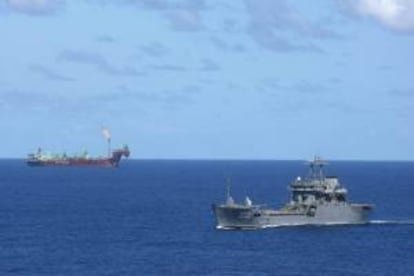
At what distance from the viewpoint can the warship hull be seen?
471 feet

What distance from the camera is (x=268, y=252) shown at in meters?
121

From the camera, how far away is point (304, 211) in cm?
14625

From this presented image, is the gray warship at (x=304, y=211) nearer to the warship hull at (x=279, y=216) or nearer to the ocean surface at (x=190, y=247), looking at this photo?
the warship hull at (x=279, y=216)

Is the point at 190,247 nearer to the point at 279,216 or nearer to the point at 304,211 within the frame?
the point at 279,216

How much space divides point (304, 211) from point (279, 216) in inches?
150

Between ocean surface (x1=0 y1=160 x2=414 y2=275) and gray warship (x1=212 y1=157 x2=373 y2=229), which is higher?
gray warship (x1=212 y1=157 x2=373 y2=229)

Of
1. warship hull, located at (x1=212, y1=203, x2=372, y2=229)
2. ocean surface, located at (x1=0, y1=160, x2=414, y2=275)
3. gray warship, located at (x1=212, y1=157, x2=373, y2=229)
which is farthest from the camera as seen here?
gray warship, located at (x1=212, y1=157, x2=373, y2=229)

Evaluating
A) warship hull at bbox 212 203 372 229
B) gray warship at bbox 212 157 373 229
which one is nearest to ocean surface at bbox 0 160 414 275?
warship hull at bbox 212 203 372 229

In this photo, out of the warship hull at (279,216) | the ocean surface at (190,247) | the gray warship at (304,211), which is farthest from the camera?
the gray warship at (304,211)

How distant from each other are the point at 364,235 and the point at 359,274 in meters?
35.7

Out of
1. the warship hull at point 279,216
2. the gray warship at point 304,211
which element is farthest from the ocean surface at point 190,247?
the gray warship at point 304,211

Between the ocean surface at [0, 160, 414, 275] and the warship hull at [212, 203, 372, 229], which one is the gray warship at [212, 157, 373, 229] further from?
the ocean surface at [0, 160, 414, 275]

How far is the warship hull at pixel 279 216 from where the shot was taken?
14350 cm

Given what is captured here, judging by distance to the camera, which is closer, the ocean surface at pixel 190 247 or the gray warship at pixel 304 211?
the ocean surface at pixel 190 247
